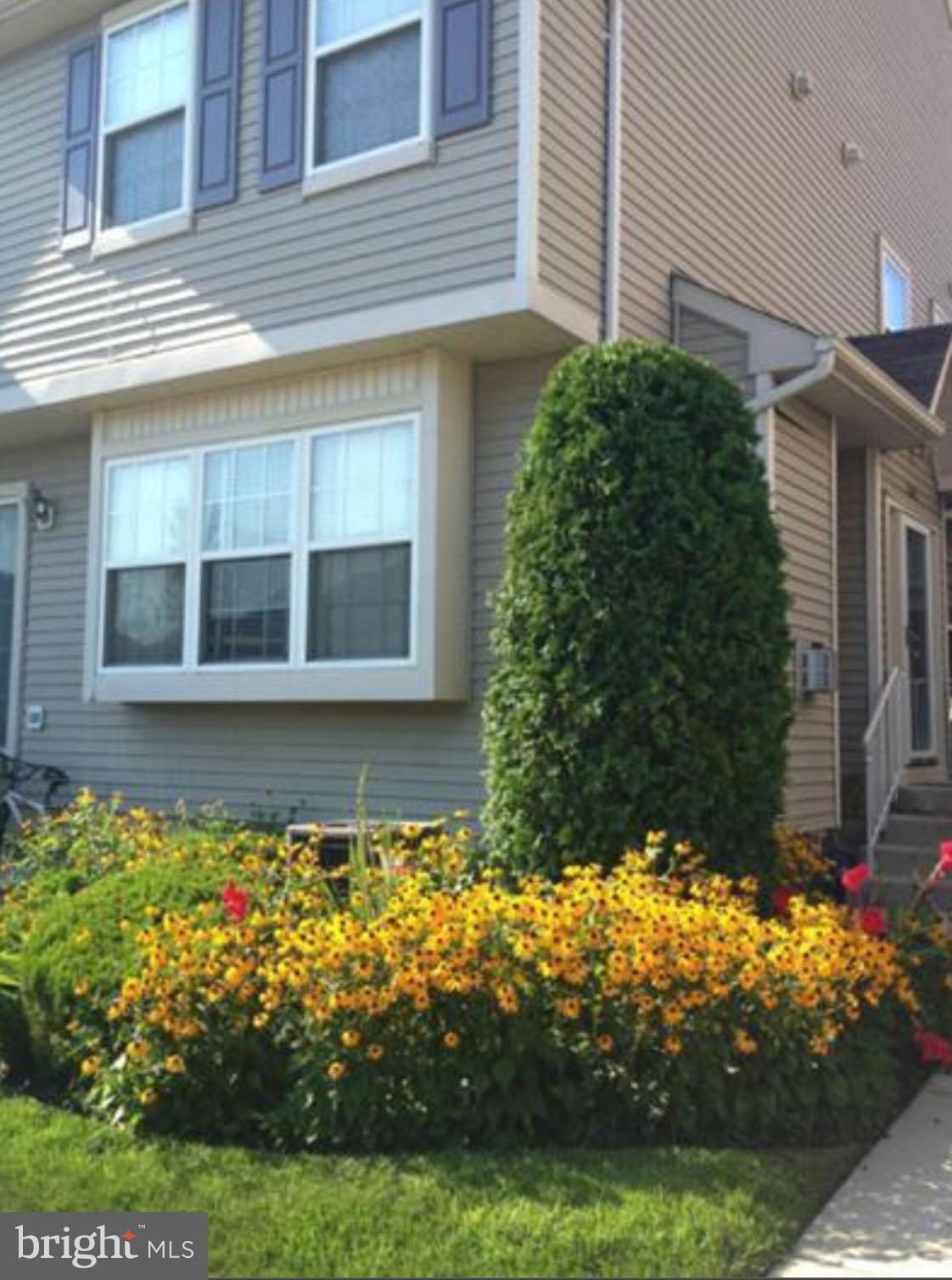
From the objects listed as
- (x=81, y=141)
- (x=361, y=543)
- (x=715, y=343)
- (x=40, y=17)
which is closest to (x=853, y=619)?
(x=715, y=343)

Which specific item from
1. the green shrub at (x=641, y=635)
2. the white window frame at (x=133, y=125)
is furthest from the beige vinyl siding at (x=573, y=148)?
the white window frame at (x=133, y=125)

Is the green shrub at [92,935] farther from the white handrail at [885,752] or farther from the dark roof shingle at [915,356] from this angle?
the dark roof shingle at [915,356]

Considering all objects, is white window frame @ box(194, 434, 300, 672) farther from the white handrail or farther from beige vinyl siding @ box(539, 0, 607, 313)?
the white handrail

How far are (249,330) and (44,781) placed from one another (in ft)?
12.4

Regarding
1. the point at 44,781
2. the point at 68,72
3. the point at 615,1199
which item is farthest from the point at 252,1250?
the point at 68,72

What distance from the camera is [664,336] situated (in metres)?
8.11

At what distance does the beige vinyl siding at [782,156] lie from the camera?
26.6 feet

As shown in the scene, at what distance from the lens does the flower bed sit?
420 centimetres

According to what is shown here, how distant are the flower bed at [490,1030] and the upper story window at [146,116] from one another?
5879mm

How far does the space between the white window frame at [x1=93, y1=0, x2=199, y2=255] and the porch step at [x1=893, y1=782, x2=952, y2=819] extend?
19.6ft

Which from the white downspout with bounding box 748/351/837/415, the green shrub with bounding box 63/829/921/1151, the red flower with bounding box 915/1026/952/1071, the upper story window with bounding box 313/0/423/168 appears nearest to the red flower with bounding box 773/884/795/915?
the red flower with bounding box 915/1026/952/1071

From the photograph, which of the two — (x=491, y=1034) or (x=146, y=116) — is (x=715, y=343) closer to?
(x=146, y=116)

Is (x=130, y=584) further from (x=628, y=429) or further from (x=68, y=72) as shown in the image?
(x=628, y=429)

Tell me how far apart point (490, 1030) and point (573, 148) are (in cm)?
511
